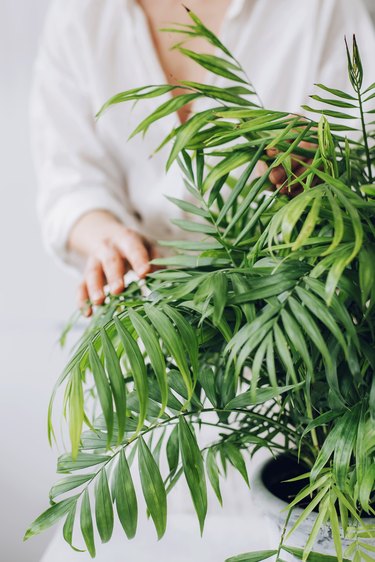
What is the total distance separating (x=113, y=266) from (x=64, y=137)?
1.61 feet

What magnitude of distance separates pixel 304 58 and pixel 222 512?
706mm

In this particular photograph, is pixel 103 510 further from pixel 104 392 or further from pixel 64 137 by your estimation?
pixel 64 137

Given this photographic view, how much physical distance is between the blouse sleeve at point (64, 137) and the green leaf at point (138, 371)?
25.9 inches

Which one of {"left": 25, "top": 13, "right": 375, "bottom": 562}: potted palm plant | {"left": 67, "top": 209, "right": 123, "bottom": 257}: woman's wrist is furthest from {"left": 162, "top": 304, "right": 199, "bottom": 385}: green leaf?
{"left": 67, "top": 209, "right": 123, "bottom": 257}: woman's wrist

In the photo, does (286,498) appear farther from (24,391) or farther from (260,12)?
(24,391)

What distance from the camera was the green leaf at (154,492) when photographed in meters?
0.42

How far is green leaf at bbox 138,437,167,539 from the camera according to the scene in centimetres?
42

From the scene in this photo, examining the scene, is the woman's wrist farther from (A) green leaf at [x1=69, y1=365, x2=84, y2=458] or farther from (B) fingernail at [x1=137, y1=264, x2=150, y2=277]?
(A) green leaf at [x1=69, y1=365, x2=84, y2=458]

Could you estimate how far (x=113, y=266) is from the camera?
711mm

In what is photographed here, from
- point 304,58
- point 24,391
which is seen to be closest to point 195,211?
point 304,58

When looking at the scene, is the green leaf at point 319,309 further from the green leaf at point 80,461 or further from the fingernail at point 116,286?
the fingernail at point 116,286

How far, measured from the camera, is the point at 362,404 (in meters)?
0.44

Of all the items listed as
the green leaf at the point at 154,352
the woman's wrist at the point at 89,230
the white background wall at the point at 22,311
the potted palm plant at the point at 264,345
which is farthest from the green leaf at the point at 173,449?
the white background wall at the point at 22,311

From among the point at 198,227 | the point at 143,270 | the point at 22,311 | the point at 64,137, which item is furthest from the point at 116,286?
the point at 22,311
